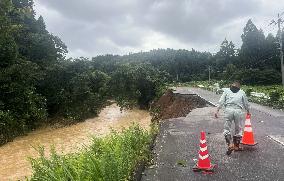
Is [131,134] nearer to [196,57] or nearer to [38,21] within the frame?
[38,21]

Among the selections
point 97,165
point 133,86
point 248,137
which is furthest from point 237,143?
point 133,86

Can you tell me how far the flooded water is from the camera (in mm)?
19266

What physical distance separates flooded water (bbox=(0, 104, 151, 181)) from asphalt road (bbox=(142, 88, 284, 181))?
8.13 feet

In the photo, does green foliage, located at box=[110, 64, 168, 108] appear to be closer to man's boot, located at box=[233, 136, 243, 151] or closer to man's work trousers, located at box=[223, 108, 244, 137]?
man's boot, located at box=[233, 136, 243, 151]

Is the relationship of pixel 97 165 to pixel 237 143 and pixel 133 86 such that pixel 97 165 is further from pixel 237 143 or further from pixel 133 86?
pixel 133 86

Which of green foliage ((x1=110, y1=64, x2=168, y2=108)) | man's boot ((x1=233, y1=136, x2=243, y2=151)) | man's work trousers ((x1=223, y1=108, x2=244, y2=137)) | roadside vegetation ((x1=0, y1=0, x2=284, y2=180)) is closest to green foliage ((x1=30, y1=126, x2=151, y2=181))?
roadside vegetation ((x1=0, y1=0, x2=284, y2=180))

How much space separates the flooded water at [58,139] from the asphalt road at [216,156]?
8.13 ft

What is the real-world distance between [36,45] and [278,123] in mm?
23949

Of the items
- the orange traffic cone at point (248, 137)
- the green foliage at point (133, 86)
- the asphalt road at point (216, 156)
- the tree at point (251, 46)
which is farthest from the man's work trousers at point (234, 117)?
the tree at point (251, 46)

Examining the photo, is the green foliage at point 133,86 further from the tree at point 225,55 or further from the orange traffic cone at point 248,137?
the tree at point 225,55

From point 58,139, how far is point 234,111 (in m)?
19.5

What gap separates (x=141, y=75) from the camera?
4359cm

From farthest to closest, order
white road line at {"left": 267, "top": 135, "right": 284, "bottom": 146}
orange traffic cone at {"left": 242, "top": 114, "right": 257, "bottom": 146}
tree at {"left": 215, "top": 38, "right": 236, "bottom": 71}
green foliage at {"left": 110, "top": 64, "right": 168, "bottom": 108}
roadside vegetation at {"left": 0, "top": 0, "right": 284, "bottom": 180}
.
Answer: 1. tree at {"left": 215, "top": 38, "right": 236, "bottom": 71}
2. green foliage at {"left": 110, "top": 64, "right": 168, "bottom": 108}
3. white road line at {"left": 267, "top": 135, "right": 284, "bottom": 146}
4. orange traffic cone at {"left": 242, "top": 114, "right": 257, "bottom": 146}
5. roadside vegetation at {"left": 0, "top": 0, "right": 284, "bottom": 180}

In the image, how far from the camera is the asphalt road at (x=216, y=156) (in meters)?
8.62
